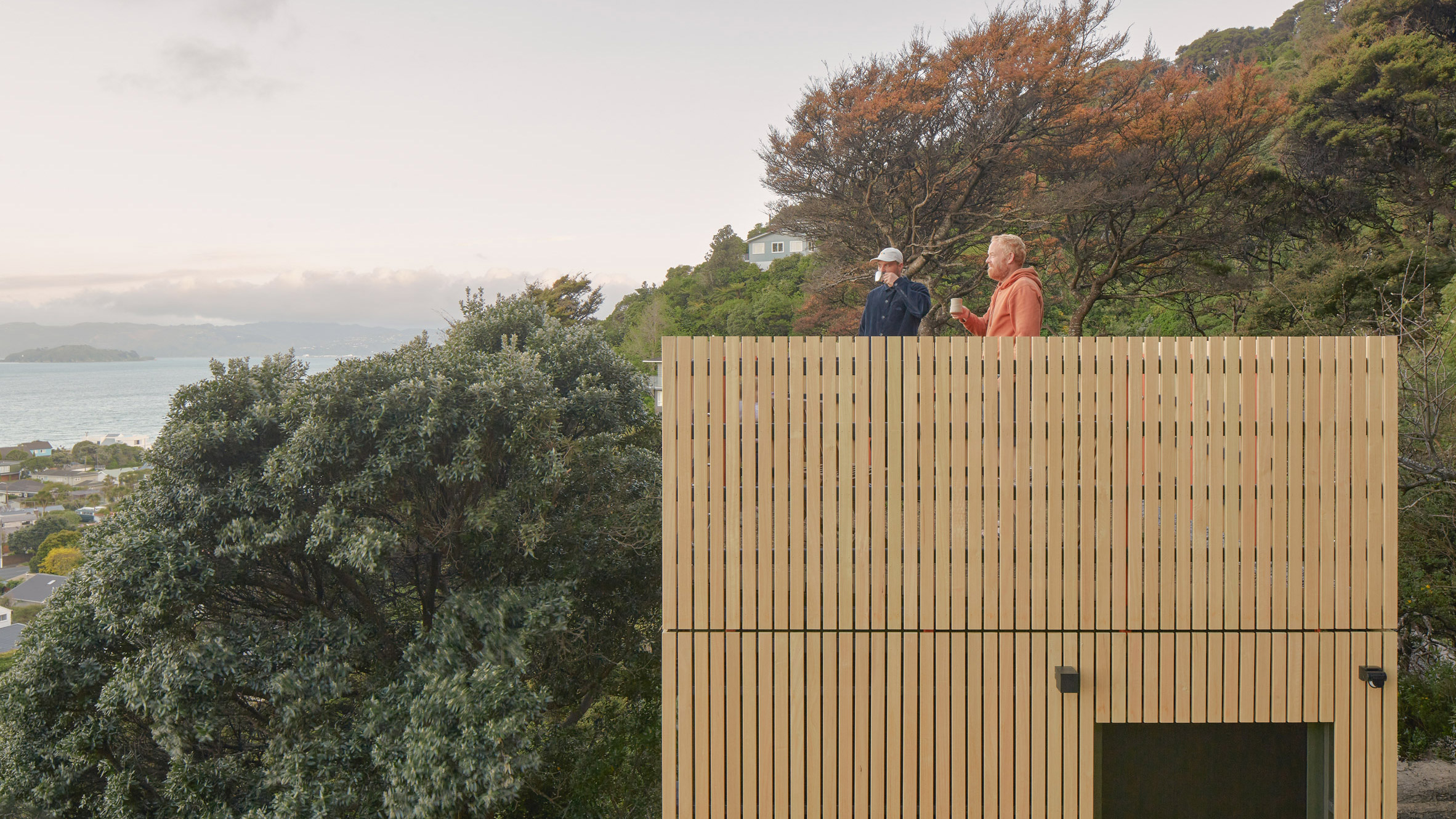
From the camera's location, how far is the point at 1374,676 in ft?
13.2

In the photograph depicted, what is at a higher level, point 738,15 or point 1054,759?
point 738,15

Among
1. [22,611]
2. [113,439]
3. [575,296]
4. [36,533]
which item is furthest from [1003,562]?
[113,439]

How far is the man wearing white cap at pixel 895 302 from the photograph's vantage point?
14.9 feet

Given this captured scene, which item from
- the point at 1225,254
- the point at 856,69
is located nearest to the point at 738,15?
the point at 856,69

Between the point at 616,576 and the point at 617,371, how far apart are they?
2558 mm

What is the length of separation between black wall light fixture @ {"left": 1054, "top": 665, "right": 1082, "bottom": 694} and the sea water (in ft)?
225

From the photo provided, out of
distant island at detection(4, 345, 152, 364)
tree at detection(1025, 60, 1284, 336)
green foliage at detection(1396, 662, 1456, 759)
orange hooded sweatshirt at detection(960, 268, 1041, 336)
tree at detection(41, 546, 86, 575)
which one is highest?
distant island at detection(4, 345, 152, 364)

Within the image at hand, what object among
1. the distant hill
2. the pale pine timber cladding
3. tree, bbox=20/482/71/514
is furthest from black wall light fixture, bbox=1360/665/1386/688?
the distant hill

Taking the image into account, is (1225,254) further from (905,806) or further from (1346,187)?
(905,806)

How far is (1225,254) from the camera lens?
1731 centimetres

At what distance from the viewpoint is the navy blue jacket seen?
4527 millimetres

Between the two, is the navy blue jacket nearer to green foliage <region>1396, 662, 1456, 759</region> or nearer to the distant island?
green foliage <region>1396, 662, 1456, 759</region>

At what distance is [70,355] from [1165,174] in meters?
141

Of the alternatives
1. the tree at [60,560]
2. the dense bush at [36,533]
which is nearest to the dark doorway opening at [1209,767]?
the tree at [60,560]
